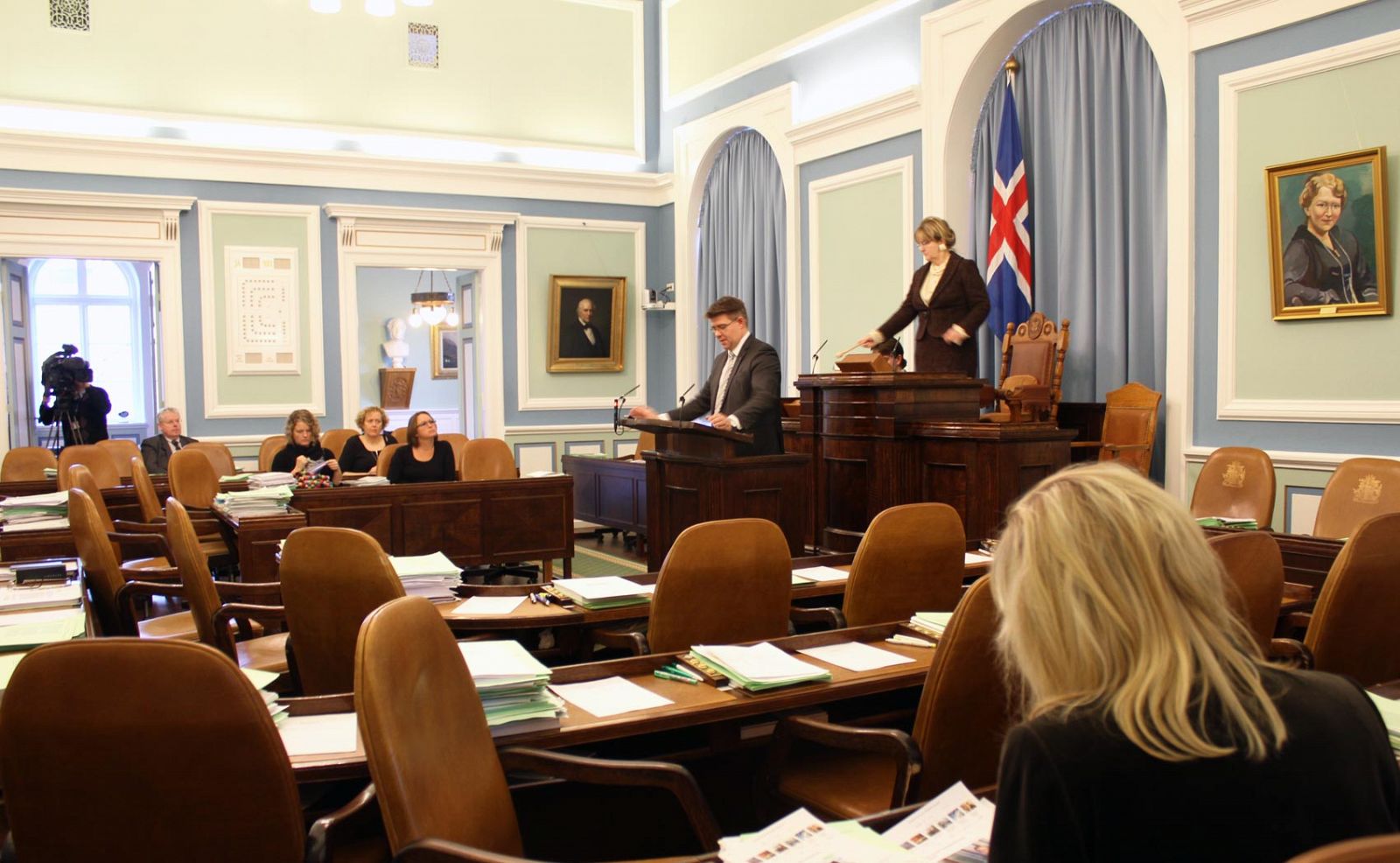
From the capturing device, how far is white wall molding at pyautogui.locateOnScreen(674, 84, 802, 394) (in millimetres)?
9430

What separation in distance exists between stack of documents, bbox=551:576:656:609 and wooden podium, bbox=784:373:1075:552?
2.33 metres

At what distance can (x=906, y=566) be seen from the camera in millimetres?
3270

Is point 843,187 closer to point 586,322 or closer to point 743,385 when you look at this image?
point 586,322

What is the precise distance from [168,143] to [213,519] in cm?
468

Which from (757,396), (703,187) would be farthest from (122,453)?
(703,187)

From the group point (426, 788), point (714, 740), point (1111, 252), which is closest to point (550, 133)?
point (1111, 252)

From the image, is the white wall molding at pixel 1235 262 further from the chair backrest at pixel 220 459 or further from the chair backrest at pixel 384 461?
the chair backrest at pixel 220 459

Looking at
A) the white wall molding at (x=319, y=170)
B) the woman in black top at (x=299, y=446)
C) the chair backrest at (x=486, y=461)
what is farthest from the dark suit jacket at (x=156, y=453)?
the white wall molding at (x=319, y=170)

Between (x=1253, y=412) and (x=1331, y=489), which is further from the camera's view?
(x=1253, y=412)

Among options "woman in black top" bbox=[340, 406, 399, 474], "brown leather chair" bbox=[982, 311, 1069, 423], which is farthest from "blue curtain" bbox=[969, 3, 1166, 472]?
"woman in black top" bbox=[340, 406, 399, 474]

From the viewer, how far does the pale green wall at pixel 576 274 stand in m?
11.0

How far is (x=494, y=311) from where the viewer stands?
10836 mm

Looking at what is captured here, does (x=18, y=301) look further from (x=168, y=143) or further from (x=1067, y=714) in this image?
(x=1067, y=714)

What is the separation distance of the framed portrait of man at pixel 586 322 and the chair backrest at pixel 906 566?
26.4ft
